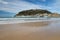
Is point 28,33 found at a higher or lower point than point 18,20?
lower

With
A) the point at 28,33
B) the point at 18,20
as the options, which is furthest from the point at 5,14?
the point at 28,33

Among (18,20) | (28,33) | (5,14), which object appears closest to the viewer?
(28,33)

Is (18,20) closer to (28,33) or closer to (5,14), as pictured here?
(5,14)

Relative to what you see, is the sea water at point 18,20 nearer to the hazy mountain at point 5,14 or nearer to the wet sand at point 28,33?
the hazy mountain at point 5,14

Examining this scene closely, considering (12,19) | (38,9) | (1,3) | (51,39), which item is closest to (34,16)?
(38,9)

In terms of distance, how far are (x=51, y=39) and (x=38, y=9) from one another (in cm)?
99

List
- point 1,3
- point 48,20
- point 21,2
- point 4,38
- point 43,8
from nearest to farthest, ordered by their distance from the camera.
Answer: point 4,38, point 1,3, point 21,2, point 43,8, point 48,20

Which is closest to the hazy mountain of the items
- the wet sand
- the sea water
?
the sea water

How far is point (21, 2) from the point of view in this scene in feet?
6.57

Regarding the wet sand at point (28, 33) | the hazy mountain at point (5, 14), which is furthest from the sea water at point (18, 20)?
the wet sand at point (28, 33)

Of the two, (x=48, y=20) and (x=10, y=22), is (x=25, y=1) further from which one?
(x=48, y=20)

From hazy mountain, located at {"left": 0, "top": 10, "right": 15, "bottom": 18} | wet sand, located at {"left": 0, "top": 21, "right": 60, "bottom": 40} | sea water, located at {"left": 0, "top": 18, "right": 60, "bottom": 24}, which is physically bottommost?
wet sand, located at {"left": 0, "top": 21, "right": 60, "bottom": 40}

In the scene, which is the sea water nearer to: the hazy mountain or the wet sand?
the hazy mountain

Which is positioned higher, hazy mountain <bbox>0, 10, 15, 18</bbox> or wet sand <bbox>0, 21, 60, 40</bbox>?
hazy mountain <bbox>0, 10, 15, 18</bbox>
